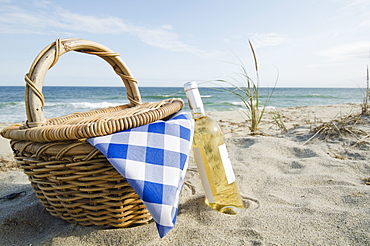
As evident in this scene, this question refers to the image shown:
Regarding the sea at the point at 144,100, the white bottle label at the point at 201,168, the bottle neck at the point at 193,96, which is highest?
the bottle neck at the point at 193,96

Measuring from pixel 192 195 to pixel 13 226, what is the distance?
3.10 ft

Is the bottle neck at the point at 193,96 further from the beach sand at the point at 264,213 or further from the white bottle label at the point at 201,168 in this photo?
the beach sand at the point at 264,213

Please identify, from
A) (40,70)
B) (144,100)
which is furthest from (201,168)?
(144,100)

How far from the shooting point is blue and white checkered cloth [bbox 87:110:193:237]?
3.06 feet

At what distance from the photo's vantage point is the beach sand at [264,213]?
1027 millimetres

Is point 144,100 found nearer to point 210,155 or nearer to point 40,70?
point 40,70

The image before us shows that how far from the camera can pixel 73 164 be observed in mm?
971

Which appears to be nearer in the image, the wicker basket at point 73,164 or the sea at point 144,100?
the wicker basket at point 73,164

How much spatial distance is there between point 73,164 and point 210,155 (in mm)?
575

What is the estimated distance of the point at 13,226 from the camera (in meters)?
1.31

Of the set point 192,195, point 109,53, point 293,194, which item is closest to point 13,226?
A: point 192,195

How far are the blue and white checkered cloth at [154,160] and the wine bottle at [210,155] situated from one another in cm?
15

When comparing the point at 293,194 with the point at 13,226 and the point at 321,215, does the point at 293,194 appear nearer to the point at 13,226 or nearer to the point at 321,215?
the point at 321,215

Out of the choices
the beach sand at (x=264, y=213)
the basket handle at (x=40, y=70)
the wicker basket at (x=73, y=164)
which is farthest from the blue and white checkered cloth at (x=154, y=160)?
the basket handle at (x=40, y=70)
